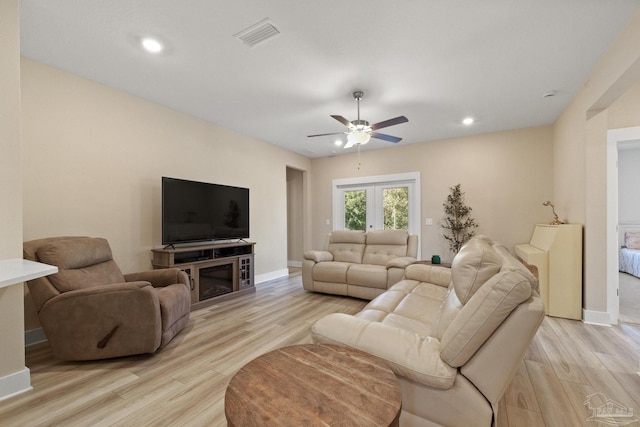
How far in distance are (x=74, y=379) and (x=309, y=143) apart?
4436 millimetres

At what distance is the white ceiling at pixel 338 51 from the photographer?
1916 millimetres

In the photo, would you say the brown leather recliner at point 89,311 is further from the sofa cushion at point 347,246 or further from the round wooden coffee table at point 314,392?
the sofa cushion at point 347,246

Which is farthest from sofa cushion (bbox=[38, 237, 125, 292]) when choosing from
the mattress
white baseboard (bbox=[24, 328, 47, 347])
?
the mattress

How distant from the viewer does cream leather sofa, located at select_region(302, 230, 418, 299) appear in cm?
370

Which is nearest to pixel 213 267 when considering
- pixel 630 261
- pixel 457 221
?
pixel 457 221

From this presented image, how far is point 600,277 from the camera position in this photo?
293 cm

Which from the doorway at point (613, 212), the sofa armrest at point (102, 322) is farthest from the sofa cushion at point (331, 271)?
Result: the doorway at point (613, 212)

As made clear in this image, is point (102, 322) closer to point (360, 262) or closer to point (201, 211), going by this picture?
point (201, 211)

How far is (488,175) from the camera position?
15.2ft

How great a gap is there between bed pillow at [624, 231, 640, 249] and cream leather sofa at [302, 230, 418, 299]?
4923mm

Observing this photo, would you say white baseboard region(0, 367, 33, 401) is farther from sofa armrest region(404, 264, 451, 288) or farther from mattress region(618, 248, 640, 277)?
mattress region(618, 248, 640, 277)

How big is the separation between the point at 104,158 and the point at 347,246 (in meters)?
3.51

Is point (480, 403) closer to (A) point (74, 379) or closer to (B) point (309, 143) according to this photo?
(A) point (74, 379)

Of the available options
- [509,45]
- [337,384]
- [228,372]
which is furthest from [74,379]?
[509,45]
